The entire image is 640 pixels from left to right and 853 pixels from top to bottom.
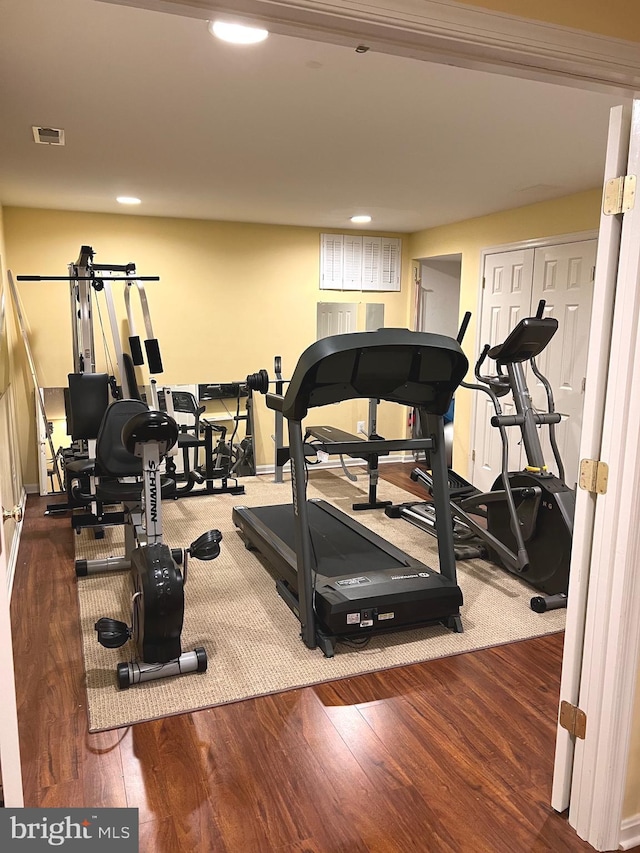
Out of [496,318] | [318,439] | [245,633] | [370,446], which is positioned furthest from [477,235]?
[245,633]

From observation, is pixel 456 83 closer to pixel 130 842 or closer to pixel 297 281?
pixel 130 842

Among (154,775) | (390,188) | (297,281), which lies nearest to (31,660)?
(154,775)

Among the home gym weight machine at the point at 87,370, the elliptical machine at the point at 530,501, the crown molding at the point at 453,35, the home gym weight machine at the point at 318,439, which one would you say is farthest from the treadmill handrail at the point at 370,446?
the home gym weight machine at the point at 87,370

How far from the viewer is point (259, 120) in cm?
274

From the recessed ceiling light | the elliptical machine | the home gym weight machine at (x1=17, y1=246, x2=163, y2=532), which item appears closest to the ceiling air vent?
the home gym weight machine at (x1=17, y1=246, x2=163, y2=532)

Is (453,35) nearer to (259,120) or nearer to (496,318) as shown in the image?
(259,120)

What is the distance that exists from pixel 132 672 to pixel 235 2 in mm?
2322

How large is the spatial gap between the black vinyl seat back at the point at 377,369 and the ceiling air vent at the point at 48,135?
162 cm

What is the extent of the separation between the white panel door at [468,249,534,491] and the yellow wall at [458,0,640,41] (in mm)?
3458

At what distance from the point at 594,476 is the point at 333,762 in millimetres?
1312

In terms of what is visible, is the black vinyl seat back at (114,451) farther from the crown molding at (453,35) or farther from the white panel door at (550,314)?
the white panel door at (550,314)

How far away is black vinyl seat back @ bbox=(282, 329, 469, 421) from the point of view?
8.48 ft

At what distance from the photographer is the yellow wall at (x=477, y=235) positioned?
4.26 m

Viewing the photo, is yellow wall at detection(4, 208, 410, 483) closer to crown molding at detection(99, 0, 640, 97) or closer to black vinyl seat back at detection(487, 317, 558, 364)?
black vinyl seat back at detection(487, 317, 558, 364)
